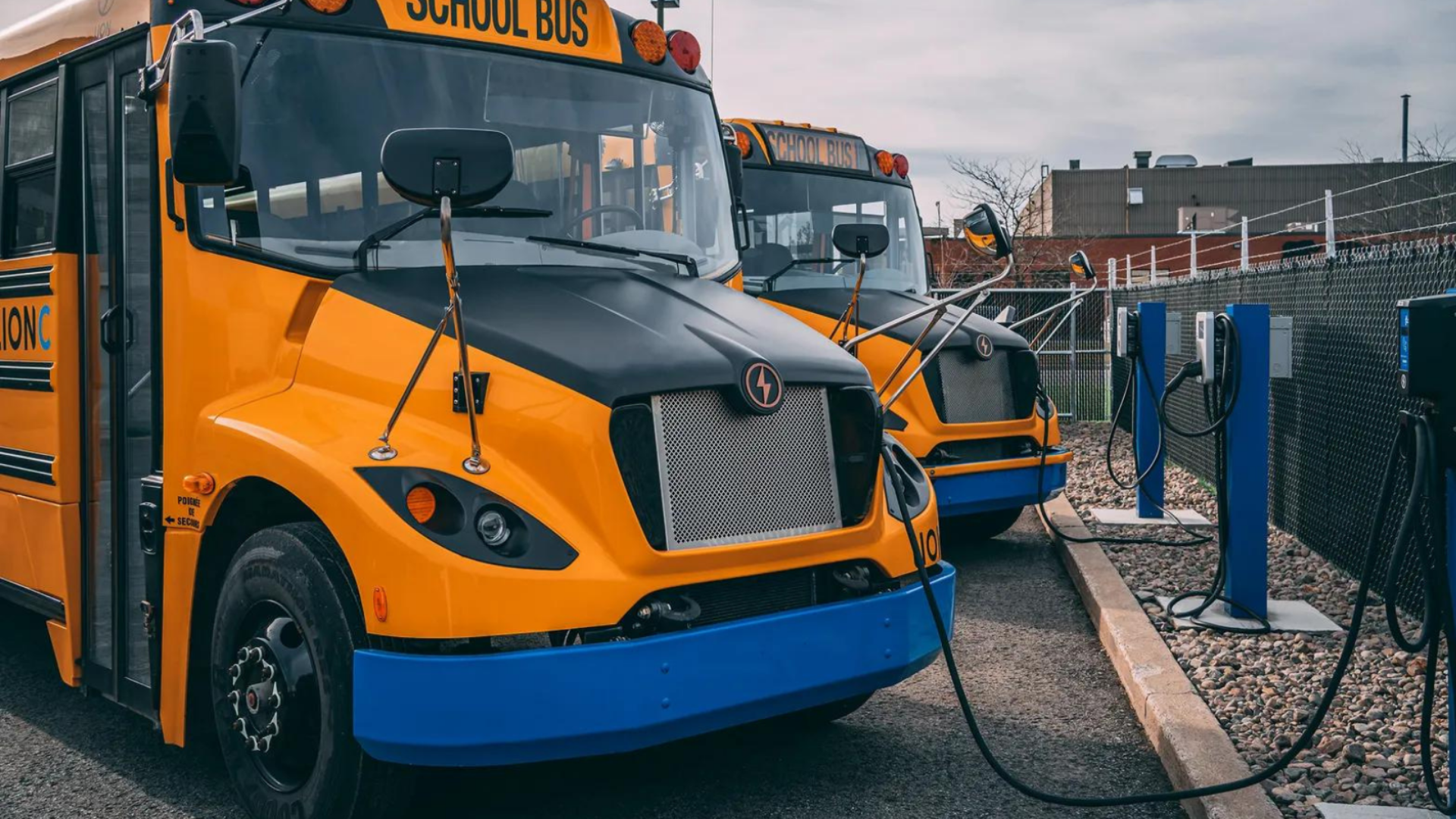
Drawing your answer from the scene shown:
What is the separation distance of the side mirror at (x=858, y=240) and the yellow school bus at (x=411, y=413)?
8.29ft

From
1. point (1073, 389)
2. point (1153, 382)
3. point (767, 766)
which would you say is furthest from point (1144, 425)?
point (1073, 389)

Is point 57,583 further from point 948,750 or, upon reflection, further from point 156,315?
point 948,750

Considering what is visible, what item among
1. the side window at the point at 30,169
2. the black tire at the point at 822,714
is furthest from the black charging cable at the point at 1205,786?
the side window at the point at 30,169

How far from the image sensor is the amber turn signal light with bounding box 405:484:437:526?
360 centimetres

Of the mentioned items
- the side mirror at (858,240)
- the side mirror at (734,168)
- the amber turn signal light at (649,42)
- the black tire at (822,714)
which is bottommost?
the black tire at (822,714)

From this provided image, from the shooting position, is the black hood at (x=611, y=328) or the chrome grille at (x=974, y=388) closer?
the black hood at (x=611, y=328)

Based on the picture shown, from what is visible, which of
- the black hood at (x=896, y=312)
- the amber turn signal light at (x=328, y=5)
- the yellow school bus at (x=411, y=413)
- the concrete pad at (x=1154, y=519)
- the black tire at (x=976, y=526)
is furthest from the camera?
the black tire at (x=976, y=526)

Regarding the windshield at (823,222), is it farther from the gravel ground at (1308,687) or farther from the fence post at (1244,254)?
the gravel ground at (1308,687)

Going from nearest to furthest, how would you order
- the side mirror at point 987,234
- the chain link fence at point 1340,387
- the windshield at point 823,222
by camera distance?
1. the side mirror at point 987,234
2. the chain link fence at point 1340,387
3. the windshield at point 823,222

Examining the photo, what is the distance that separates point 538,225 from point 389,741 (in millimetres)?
1869

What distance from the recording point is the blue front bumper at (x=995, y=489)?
→ 8.30 m

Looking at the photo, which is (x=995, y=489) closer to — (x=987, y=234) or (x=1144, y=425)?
(x=1144, y=425)

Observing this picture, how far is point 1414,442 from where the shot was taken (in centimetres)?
376

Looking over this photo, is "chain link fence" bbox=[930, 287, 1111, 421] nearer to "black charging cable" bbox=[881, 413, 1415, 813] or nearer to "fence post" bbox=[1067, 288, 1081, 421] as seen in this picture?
"fence post" bbox=[1067, 288, 1081, 421]
